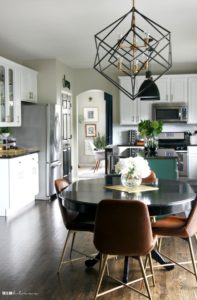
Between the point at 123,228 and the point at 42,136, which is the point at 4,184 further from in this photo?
the point at 123,228

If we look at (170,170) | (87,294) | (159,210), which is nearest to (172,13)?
(170,170)

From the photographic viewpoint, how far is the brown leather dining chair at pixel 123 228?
270 centimetres

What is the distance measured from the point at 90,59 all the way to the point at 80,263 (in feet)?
16.5

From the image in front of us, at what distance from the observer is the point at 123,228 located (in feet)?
9.02

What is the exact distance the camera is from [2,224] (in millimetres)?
5332

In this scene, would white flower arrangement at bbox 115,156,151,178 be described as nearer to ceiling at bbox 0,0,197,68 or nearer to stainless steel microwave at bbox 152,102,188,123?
ceiling at bbox 0,0,197,68

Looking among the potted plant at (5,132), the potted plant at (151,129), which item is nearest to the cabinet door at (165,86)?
the potted plant at (151,129)

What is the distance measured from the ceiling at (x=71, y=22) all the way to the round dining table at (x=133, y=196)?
1982mm

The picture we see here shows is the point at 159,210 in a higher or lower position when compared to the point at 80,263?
higher

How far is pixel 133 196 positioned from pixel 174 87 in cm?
577

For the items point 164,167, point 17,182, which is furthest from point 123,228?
point 17,182

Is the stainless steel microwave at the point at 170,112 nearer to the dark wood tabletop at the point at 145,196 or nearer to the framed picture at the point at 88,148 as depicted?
the framed picture at the point at 88,148

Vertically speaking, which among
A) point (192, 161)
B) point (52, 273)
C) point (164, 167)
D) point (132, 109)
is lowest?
point (52, 273)

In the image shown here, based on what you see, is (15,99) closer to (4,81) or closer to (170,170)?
(4,81)
